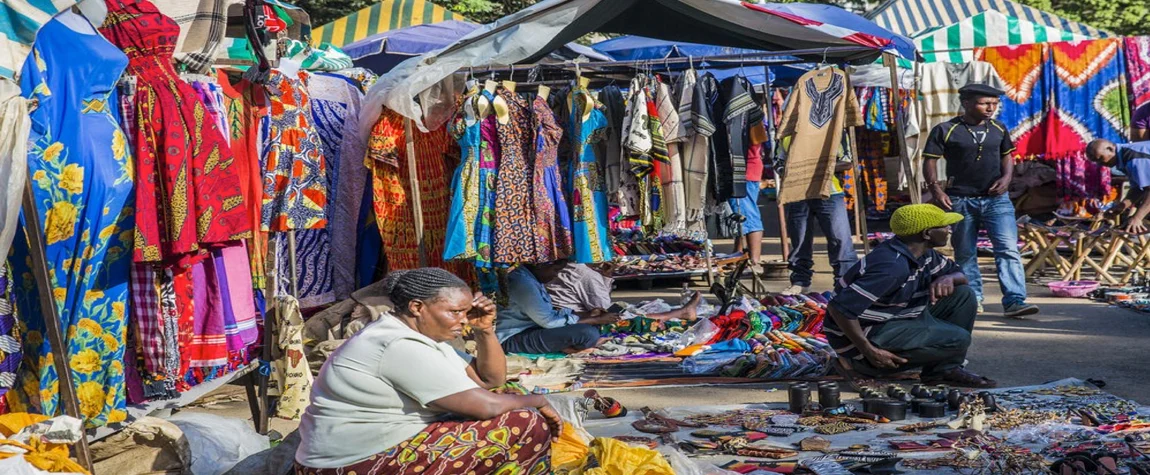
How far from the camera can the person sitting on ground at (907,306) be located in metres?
6.52

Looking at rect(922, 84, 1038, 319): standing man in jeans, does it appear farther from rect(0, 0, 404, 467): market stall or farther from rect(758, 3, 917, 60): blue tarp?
rect(0, 0, 404, 467): market stall

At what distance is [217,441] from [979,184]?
19.6 feet

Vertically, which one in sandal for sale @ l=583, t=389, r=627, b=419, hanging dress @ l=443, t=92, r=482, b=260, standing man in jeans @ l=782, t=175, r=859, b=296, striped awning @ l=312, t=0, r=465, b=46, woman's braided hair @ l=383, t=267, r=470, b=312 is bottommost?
sandal for sale @ l=583, t=389, r=627, b=419

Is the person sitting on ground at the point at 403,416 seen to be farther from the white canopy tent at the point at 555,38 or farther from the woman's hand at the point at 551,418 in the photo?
the white canopy tent at the point at 555,38

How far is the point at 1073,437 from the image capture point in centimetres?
529

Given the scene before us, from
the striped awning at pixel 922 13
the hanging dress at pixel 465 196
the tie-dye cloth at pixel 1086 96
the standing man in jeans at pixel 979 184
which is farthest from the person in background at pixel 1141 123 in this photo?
the hanging dress at pixel 465 196

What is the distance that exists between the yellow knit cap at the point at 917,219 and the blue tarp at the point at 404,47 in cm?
590

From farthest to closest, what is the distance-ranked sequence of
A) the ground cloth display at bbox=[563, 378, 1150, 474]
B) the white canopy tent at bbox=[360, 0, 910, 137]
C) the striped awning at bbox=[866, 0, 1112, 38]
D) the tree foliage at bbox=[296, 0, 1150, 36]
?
1. the tree foliage at bbox=[296, 0, 1150, 36]
2. the striped awning at bbox=[866, 0, 1112, 38]
3. the white canopy tent at bbox=[360, 0, 910, 137]
4. the ground cloth display at bbox=[563, 378, 1150, 474]

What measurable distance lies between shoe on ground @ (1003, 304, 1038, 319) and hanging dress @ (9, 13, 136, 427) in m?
6.64

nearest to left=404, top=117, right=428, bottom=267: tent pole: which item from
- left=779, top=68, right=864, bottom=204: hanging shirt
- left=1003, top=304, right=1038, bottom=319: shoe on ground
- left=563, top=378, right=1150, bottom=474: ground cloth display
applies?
left=563, top=378, right=1150, bottom=474: ground cloth display

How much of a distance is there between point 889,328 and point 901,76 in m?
5.64

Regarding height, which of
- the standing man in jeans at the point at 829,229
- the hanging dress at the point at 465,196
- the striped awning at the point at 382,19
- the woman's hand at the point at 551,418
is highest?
the striped awning at the point at 382,19

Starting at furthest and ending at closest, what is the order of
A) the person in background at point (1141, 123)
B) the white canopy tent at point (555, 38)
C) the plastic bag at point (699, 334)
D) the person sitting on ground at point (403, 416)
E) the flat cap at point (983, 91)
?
the person in background at point (1141, 123), the flat cap at point (983, 91), the plastic bag at point (699, 334), the white canopy tent at point (555, 38), the person sitting on ground at point (403, 416)

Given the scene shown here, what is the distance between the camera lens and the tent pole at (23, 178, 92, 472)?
4.25 meters
